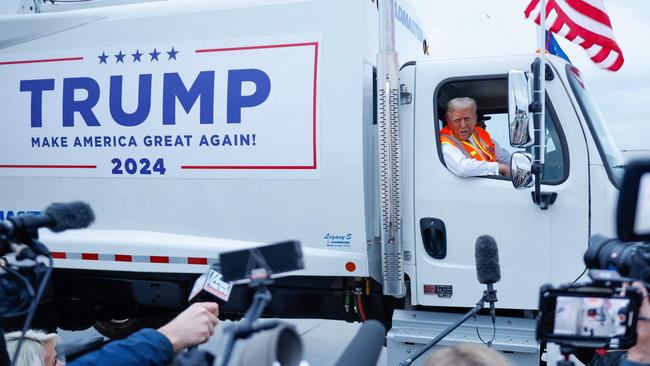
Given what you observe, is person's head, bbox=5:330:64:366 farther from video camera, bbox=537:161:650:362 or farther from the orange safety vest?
the orange safety vest

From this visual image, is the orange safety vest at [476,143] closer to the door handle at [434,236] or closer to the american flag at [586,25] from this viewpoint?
the door handle at [434,236]

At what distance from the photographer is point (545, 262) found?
384 cm

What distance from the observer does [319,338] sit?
6.66 metres

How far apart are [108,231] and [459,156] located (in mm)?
2536

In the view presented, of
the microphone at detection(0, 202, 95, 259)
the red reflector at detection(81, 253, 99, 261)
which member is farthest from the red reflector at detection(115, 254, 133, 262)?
the microphone at detection(0, 202, 95, 259)

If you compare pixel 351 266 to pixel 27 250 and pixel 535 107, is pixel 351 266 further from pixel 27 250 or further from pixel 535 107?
pixel 27 250

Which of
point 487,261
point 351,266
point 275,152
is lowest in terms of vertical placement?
point 351,266

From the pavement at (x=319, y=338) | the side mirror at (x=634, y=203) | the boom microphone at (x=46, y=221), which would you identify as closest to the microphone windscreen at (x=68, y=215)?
the boom microphone at (x=46, y=221)

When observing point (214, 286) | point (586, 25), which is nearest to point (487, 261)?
point (214, 286)

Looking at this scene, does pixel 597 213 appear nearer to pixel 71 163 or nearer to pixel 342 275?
pixel 342 275

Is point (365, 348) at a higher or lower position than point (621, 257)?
lower

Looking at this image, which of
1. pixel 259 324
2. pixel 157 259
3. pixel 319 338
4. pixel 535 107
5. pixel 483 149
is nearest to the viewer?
pixel 259 324

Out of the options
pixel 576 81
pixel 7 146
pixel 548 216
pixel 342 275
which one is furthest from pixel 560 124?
pixel 7 146

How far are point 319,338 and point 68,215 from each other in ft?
17.9
